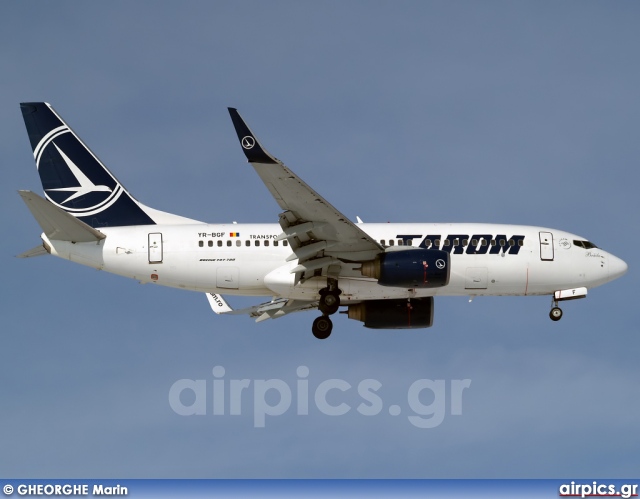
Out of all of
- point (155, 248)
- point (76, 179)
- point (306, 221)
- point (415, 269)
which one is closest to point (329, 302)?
point (415, 269)

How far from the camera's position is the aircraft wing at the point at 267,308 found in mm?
61969

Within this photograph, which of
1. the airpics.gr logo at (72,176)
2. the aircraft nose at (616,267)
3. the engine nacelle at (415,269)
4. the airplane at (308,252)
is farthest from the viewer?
the aircraft nose at (616,267)

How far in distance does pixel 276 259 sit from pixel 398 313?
6.05m

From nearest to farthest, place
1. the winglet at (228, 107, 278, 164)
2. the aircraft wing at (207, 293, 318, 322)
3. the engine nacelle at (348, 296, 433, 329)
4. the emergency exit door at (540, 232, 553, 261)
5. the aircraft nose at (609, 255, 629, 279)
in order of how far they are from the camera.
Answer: the winglet at (228, 107, 278, 164) < the emergency exit door at (540, 232, 553, 261) < the engine nacelle at (348, 296, 433, 329) < the aircraft nose at (609, 255, 629, 279) < the aircraft wing at (207, 293, 318, 322)

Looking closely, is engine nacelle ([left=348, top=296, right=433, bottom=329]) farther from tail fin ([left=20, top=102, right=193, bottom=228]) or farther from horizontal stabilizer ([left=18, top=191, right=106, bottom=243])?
horizontal stabilizer ([left=18, top=191, right=106, bottom=243])

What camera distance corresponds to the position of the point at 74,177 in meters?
59.8

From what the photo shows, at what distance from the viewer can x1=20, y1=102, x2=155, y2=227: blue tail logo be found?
59031 millimetres

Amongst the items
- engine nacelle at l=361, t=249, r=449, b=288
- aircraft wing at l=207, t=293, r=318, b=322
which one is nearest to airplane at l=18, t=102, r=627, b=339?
engine nacelle at l=361, t=249, r=449, b=288

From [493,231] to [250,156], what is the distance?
1364 cm

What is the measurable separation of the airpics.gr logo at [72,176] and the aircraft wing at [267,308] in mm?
7975

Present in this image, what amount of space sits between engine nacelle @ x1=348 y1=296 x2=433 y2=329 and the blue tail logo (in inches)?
416

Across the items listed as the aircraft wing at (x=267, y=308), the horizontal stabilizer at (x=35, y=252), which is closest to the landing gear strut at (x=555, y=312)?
the aircraft wing at (x=267, y=308)

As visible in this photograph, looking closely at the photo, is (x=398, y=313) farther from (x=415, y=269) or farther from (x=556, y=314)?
(x=556, y=314)

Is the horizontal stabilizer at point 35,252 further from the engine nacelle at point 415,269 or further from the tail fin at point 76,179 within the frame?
the engine nacelle at point 415,269
